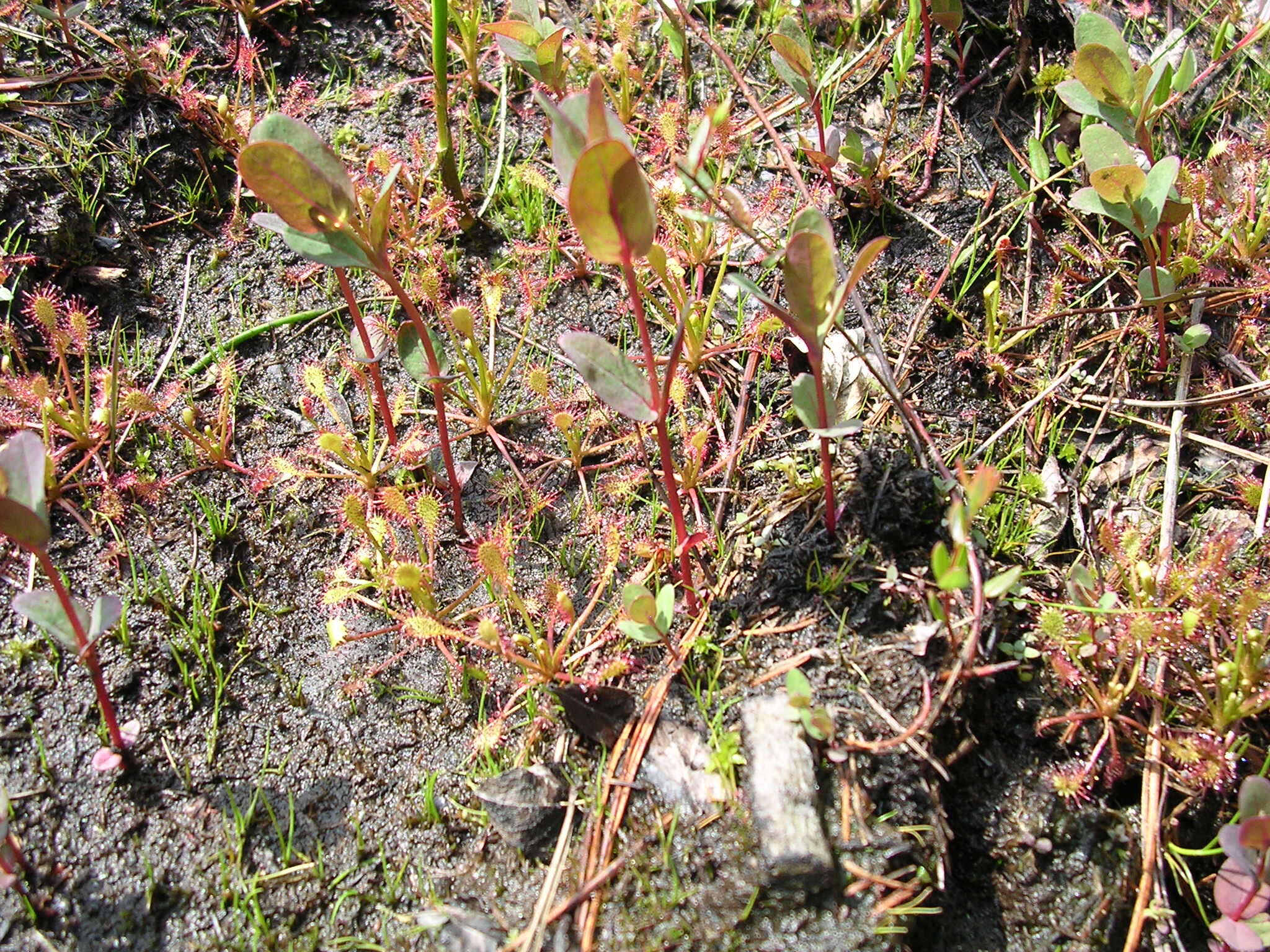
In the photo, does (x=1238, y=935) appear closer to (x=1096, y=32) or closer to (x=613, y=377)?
(x=613, y=377)

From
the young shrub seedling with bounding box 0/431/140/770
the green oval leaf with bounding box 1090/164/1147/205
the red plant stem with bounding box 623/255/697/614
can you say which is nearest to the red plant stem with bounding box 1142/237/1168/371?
the green oval leaf with bounding box 1090/164/1147/205

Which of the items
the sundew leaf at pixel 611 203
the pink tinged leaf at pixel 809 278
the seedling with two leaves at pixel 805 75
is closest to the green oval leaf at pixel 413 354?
the sundew leaf at pixel 611 203

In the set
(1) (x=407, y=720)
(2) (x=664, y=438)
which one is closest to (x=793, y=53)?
(2) (x=664, y=438)

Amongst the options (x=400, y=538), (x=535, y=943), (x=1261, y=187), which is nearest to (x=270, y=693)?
(x=400, y=538)

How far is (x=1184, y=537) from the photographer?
2.20 m

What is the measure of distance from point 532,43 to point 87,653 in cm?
181

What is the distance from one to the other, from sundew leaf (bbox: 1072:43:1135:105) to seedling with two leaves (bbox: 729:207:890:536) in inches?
37.3

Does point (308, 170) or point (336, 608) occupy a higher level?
point (308, 170)

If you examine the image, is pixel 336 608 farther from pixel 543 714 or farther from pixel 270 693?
pixel 543 714

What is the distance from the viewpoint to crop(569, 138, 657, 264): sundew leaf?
1504 mm

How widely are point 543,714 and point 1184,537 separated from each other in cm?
154

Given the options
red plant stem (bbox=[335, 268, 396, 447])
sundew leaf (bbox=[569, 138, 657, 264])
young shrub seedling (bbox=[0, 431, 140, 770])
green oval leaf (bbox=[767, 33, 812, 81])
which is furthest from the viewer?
green oval leaf (bbox=[767, 33, 812, 81])

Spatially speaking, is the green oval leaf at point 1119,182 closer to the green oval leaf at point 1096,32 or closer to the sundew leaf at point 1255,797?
the green oval leaf at point 1096,32

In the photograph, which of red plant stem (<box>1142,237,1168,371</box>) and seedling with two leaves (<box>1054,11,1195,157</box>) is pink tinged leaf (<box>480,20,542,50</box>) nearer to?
seedling with two leaves (<box>1054,11,1195,157</box>)
